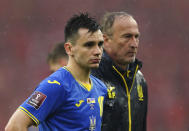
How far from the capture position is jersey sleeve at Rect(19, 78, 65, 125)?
3168mm

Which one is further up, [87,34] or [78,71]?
[87,34]

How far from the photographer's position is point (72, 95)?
3.32m

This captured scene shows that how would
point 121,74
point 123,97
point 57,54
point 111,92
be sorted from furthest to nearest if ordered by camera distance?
point 57,54
point 121,74
point 123,97
point 111,92

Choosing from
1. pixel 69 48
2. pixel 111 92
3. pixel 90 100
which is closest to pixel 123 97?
pixel 111 92

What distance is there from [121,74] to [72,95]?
3.67ft

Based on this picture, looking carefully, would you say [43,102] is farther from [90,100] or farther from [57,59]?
[57,59]

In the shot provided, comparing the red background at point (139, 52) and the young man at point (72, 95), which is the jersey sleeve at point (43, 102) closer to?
the young man at point (72, 95)

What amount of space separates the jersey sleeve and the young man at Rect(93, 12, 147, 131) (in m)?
0.96

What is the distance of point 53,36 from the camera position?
15.9 m

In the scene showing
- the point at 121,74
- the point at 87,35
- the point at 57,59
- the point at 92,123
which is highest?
the point at 87,35

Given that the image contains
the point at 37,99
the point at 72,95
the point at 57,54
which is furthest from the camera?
the point at 57,54

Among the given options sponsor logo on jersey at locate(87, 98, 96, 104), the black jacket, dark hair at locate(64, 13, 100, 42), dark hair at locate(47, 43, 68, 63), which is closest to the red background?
dark hair at locate(47, 43, 68, 63)

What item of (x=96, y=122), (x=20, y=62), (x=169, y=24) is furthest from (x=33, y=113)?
(x=169, y=24)

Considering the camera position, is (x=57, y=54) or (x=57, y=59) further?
(x=57, y=54)
